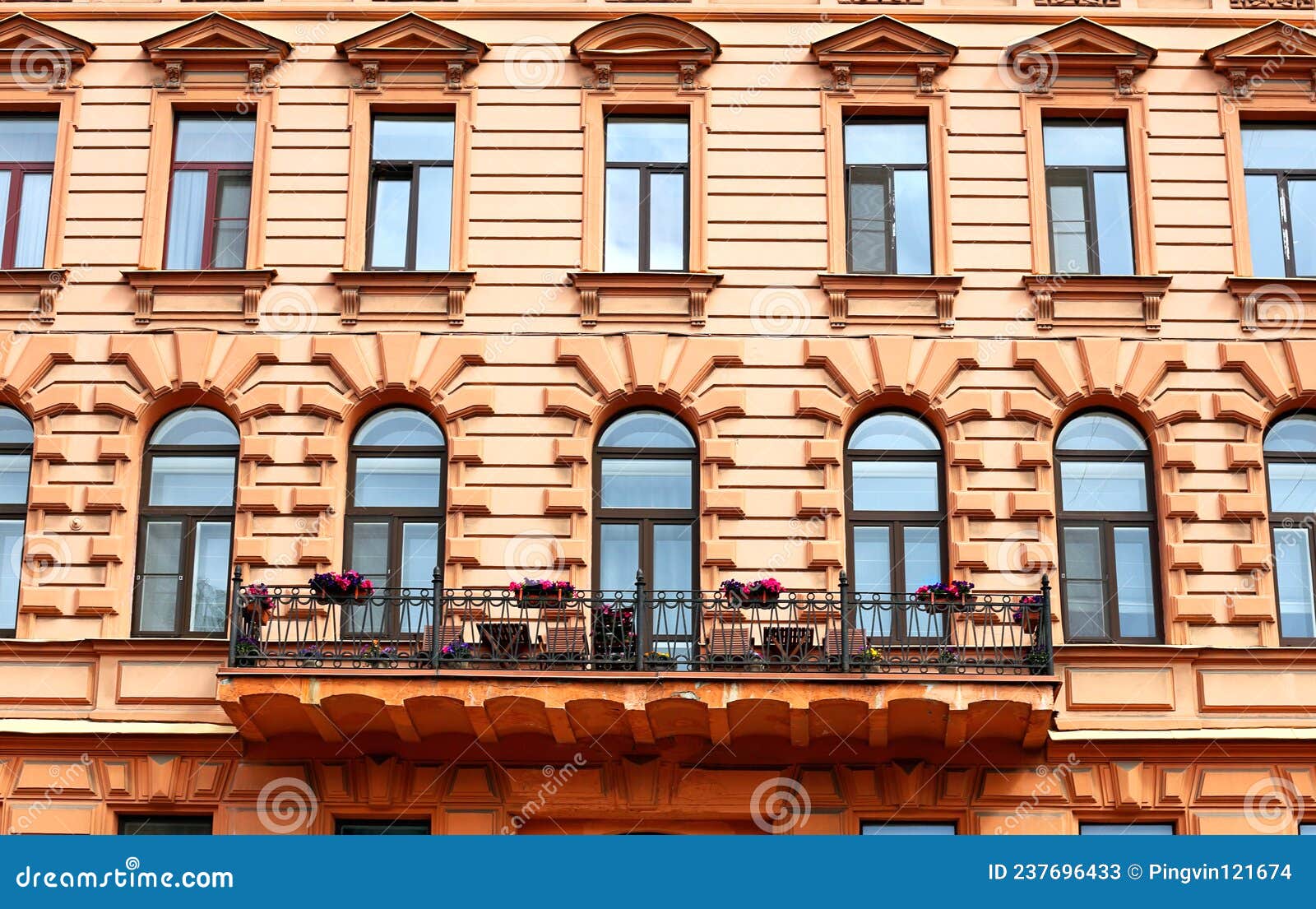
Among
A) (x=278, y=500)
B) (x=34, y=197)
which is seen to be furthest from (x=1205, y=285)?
(x=34, y=197)

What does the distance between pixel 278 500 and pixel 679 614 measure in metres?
4.61

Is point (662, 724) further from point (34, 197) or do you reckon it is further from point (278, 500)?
point (34, 197)

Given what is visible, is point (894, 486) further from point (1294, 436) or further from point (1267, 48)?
point (1267, 48)

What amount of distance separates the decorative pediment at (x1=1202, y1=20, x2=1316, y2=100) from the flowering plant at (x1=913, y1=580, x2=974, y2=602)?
717 centimetres

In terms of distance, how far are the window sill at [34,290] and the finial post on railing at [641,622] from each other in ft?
25.1

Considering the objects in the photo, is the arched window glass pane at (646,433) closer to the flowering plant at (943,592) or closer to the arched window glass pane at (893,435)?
the arched window glass pane at (893,435)

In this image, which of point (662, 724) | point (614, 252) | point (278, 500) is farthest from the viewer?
point (614, 252)

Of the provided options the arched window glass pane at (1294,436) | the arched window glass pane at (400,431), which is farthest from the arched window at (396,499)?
the arched window glass pane at (1294,436)

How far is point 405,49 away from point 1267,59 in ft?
33.6

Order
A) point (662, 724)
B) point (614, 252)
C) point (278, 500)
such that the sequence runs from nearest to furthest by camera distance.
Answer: point (662, 724), point (278, 500), point (614, 252)

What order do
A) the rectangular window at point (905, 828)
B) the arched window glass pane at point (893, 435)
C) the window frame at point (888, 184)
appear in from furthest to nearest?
the window frame at point (888, 184), the arched window glass pane at point (893, 435), the rectangular window at point (905, 828)

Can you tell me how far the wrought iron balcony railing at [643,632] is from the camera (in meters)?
17.8

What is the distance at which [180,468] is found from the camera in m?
20.0

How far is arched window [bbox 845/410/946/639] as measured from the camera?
19.5m
